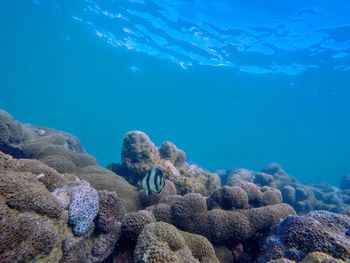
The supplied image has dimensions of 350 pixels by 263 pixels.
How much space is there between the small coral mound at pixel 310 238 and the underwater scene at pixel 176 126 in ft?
0.05

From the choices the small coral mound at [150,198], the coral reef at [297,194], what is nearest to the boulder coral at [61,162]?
the small coral mound at [150,198]

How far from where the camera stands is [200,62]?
113 feet

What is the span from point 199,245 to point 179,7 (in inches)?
882

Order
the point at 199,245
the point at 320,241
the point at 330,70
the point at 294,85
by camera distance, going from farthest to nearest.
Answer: the point at 294,85, the point at 330,70, the point at 199,245, the point at 320,241

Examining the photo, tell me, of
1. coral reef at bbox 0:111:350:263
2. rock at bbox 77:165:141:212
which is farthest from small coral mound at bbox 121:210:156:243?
rock at bbox 77:165:141:212

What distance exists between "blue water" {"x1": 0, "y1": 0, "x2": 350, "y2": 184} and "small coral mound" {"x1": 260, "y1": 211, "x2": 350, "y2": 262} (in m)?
20.8

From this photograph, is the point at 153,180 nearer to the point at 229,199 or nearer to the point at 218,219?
the point at 218,219

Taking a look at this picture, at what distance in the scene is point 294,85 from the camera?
118 ft

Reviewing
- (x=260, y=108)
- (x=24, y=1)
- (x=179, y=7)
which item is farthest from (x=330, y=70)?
(x=24, y=1)

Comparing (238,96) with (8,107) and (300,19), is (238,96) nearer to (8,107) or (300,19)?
(300,19)

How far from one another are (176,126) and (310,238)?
90.8m

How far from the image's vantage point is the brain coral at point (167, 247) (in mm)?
2746

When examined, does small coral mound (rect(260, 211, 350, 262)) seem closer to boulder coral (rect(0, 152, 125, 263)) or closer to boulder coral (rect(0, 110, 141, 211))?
boulder coral (rect(0, 152, 125, 263))

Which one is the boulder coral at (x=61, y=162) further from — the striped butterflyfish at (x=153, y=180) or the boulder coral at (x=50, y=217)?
the striped butterflyfish at (x=153, y=180)
